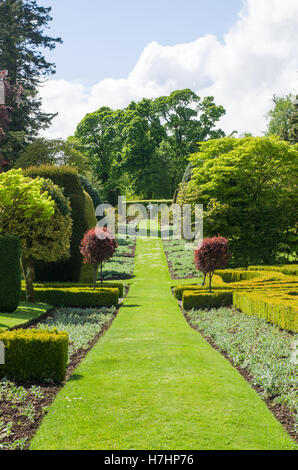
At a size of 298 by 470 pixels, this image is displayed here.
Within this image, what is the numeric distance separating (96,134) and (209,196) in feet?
122

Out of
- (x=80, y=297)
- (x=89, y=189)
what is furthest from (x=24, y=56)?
(x=80, y=297)

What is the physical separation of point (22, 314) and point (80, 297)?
3036mm

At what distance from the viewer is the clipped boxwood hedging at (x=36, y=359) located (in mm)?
8172

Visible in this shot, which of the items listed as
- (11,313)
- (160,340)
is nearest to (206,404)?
(160,340)

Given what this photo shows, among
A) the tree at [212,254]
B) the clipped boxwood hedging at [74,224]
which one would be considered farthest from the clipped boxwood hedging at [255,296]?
the clipped boxwood hedging at [74,224]

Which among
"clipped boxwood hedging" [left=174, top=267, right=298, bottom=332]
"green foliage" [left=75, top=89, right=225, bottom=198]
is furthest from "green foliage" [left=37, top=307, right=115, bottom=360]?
"green foliage" [left=75, top=89, right=225, bottom=198]

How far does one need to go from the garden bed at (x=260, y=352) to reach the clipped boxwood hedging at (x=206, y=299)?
1316mm

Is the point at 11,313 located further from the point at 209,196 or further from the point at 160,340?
the point at 209,196

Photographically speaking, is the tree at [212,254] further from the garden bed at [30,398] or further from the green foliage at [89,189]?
the green foliage at [89,189]

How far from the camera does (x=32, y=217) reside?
16.1 meters

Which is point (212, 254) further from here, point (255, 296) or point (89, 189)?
point (89, 189)

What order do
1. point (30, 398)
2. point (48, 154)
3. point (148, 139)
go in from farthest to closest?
point (148, 139)
point (48, 154)
point (30, 398)

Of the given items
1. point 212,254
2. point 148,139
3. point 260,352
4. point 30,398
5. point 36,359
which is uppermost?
point 148,139

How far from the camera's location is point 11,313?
1431cm
